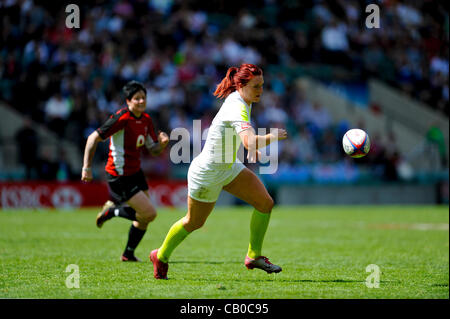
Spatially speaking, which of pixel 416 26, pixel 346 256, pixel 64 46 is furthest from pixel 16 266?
pixel 416 26

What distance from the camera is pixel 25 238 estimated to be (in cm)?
1200

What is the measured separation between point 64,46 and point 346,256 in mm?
14808

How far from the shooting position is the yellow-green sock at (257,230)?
7594 millimetres

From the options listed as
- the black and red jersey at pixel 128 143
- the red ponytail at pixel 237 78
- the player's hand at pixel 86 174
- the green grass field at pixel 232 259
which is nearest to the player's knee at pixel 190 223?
the green grass field at pixel 232 259

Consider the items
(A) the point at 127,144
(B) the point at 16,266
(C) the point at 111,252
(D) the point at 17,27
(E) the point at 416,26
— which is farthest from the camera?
(E) the point at 416,26

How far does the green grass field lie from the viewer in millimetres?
6504

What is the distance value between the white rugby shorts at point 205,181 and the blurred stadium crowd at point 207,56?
13.6 m

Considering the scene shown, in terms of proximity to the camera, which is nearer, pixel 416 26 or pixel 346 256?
pixel 346 256

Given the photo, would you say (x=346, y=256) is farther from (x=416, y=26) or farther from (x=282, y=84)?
(x=416, y=26)

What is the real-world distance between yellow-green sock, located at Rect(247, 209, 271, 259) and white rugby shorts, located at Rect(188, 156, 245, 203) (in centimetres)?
67

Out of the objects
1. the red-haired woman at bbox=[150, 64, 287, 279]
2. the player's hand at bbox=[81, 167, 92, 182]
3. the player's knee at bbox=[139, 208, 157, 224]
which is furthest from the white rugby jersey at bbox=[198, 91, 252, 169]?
the player's knee at bbox=[139, 208, 157, 224]

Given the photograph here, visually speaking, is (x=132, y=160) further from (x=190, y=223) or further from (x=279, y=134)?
(x=279, y=134)

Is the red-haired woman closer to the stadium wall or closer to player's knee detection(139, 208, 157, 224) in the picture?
player's knee detection(139, 208, 157, 224)

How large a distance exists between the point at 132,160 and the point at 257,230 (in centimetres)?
260
